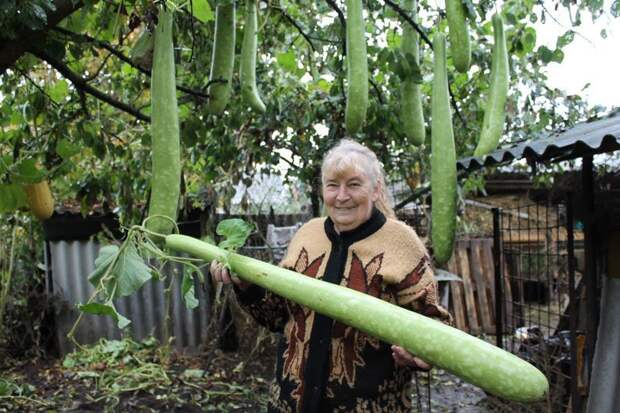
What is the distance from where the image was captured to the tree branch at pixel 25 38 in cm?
198

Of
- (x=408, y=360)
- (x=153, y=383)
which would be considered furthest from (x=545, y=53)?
(x=153, y=383)

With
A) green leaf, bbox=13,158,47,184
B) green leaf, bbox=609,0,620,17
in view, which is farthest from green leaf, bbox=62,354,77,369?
green leaf, bbox=609,0,620,17

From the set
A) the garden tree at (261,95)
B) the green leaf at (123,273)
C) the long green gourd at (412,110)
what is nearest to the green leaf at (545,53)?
the garden tree at (261,95)

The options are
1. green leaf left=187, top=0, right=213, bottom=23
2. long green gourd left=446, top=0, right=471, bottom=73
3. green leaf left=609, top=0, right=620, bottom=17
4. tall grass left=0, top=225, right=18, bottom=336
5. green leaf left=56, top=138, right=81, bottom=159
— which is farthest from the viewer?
tall grass left=0, top=225, right=18, bottom=336

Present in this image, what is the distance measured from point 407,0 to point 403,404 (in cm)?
182

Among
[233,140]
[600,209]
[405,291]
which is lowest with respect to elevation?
[405,291]

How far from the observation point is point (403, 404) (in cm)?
231

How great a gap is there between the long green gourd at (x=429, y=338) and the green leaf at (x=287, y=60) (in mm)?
3674

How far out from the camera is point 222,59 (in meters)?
2.30

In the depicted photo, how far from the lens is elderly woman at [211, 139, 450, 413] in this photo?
2201 mm

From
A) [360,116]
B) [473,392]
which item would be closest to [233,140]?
[360,116]

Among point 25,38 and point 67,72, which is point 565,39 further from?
point 25,38

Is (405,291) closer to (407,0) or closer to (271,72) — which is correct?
(407,0)

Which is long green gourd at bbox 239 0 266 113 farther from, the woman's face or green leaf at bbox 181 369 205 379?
green leaf at bbox 181 369 205 379
